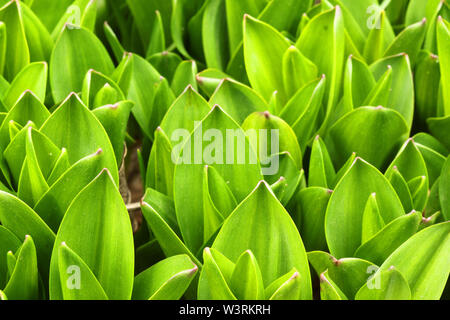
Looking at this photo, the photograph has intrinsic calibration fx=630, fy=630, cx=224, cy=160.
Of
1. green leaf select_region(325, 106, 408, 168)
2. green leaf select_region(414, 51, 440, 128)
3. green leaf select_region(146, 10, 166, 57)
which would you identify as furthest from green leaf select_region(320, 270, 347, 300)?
green leaf select_region(146, 10, 166, 57)

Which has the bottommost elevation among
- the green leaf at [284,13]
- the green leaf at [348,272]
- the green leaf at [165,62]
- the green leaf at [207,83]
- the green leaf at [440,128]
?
the green leaf at [348,272]

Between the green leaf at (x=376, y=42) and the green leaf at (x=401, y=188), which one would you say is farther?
the green leaf at (x=376, y=42)

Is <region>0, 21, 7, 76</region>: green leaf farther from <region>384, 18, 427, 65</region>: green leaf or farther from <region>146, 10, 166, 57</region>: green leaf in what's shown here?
<region>384, 18, 427, 65</region>: green leaf

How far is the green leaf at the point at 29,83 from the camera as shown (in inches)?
41.4

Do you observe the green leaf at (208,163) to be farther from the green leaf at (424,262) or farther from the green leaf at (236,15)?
the green leaf at (236,15)

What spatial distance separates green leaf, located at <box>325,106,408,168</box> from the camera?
988 millimetres

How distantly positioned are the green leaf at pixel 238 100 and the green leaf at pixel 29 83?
0.30m

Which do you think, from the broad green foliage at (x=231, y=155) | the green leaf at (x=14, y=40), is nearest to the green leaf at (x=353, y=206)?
the broad green foliage at (x=231, y=155)

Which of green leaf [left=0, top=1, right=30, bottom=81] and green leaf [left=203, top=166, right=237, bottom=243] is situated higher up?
green leaf [left=0, top=1, right=30, bottom=81]

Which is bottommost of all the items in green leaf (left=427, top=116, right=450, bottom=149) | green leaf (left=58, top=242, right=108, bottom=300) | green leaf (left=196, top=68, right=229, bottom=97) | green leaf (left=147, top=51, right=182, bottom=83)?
green leaf (left=58, top=242, right=108, bottom=300)

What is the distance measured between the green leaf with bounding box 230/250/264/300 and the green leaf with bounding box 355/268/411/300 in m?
0.12

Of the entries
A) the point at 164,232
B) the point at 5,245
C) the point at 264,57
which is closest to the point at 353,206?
the point at 164,232

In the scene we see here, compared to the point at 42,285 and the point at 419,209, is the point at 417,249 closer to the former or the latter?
the point at 419,209

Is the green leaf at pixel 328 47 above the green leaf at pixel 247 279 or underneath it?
above
